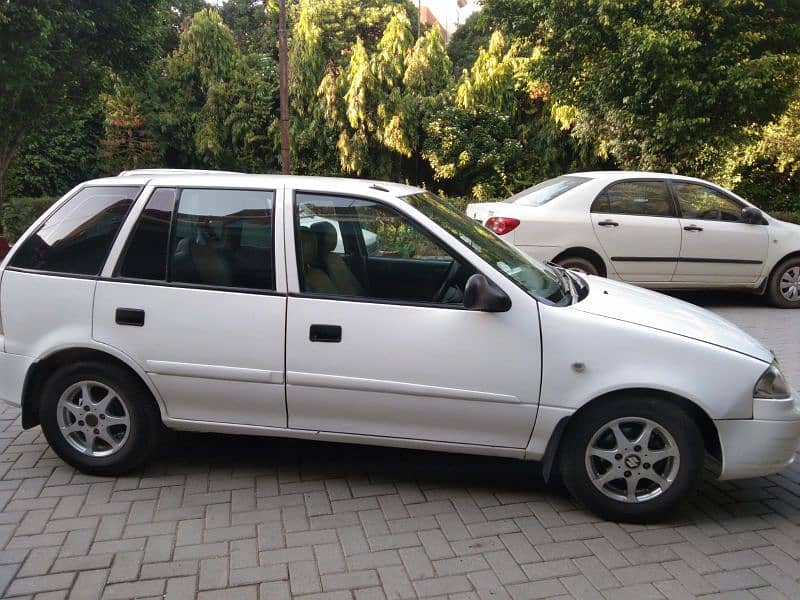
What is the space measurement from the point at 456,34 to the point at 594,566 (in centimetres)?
3287

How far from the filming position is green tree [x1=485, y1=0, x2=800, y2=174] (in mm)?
10938

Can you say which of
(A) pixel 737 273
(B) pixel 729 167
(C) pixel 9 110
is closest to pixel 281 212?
(A) pixel 737 273

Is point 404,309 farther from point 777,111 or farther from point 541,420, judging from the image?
point 777,111

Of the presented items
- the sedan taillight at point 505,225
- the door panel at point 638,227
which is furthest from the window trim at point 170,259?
the door panel at point 638,227

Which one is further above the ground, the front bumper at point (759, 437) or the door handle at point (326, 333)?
the door handle at point (326, 333)

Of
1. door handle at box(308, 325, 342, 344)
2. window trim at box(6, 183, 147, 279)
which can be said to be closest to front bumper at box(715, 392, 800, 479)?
door handle at box(308, 325, 342, 344)

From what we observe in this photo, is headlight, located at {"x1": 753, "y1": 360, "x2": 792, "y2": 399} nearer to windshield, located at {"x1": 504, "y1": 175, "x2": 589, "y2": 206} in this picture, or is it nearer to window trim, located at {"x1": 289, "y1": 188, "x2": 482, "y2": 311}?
window trim, located at {"x1": 289, "y1": 188, "x2": 482, "y2": 311}

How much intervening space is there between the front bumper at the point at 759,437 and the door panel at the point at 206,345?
7.13ft

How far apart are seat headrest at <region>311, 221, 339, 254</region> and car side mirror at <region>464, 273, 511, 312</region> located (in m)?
0.80

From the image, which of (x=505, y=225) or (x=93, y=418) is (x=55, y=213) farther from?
(x=505, y=225)

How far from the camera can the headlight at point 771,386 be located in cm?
335

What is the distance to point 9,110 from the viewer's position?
11281 mm

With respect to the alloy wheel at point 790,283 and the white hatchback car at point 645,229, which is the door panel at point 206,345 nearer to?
the white hatchback car at point 645,229

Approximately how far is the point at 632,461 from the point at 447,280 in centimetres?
125
